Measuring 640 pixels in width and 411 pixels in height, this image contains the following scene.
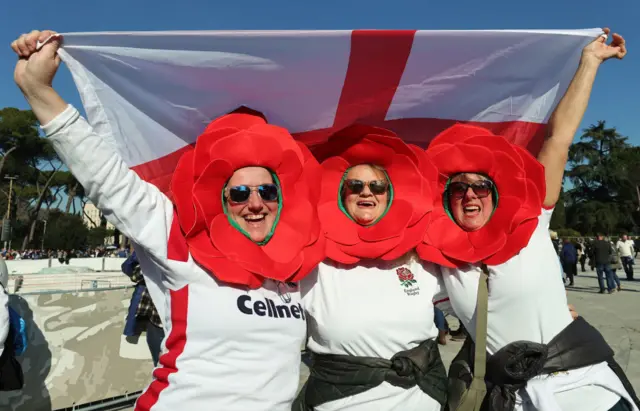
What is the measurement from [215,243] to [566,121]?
57.7 inches

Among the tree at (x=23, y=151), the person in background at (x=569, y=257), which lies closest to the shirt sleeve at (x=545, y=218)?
the person in background at (x=569, y=257)

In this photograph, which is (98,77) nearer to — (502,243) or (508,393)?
(502,243)

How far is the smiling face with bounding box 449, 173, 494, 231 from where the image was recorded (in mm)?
1849

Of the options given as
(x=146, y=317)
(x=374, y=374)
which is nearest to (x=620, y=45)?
(x=374, y=374)

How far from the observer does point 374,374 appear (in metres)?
1.67

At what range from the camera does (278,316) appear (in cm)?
157

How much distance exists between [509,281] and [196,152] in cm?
124

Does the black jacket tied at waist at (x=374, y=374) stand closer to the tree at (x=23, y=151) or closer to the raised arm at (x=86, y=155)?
the raised arm at (x=86, y=155)

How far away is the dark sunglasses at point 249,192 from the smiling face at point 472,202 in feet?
2.51

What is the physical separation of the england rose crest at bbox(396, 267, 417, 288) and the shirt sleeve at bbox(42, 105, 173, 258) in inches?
35.3

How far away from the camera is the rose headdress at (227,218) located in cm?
154

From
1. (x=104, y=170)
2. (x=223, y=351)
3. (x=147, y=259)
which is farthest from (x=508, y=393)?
(x=104, y=170)

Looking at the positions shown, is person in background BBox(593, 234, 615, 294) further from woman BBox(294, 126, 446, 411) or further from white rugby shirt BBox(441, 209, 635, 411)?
woman BBox(294, 126, 446, 411)

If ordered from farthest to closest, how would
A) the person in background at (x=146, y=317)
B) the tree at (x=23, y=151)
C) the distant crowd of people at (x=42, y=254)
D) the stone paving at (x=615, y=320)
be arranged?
1. the tree at (x=23, y=151)
2. the distant crowd of people at (x=42, y=254)
3. the stone paving at (x=615, y=320)
4. the person in background at (x=146, y=317)
